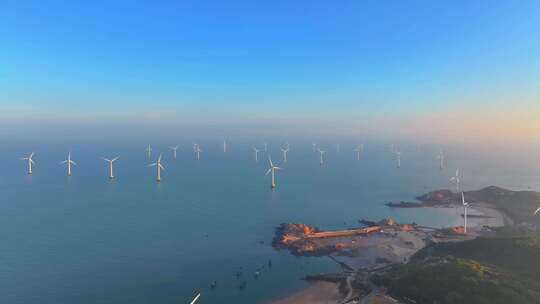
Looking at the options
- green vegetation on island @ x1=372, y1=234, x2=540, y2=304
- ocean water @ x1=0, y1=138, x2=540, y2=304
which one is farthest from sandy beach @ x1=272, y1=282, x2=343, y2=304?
green vegetation on island @ x1=372, y1=234, x2=540, y2=304

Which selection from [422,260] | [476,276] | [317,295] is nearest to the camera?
[476,276]


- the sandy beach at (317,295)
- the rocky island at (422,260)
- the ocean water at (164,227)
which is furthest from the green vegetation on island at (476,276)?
the ocean water at (164,227)

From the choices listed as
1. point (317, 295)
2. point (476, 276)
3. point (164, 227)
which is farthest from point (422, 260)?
point (164, 227)

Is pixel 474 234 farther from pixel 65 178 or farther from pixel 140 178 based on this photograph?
pixel 65 178

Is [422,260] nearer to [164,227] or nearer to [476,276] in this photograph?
[476,276]

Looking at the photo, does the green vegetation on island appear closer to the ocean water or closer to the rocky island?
the rocky island

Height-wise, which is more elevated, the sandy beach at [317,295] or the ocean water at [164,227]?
the ocean water at [164,227]

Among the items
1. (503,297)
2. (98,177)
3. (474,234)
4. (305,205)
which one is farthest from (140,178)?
(503,297)

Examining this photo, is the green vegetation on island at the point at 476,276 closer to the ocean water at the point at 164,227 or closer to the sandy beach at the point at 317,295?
the sandy beach at the point at 317,295
